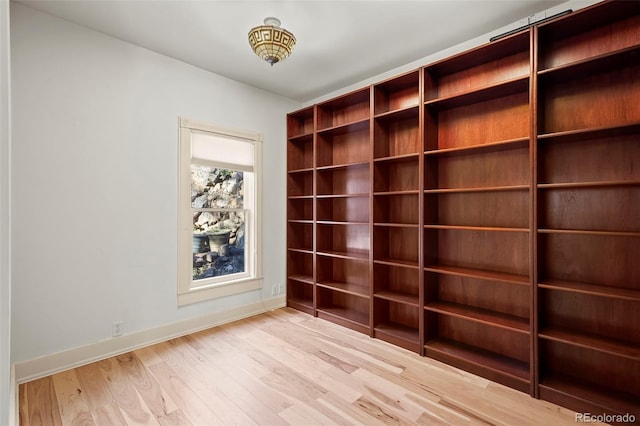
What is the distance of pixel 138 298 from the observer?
8.92 feet

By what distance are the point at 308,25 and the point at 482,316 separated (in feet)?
9.01

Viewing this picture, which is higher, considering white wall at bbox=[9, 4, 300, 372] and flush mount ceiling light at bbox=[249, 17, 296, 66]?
flush mount ceiling light at bbox=[249, 17, 296, 66]

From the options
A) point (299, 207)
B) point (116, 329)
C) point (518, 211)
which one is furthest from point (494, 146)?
point (116, 329)

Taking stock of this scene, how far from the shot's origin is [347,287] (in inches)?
132

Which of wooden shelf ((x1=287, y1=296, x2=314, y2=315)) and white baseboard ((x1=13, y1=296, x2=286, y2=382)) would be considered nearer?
white baseboard ((x1=13, y1=296, x2=286, y2=382))

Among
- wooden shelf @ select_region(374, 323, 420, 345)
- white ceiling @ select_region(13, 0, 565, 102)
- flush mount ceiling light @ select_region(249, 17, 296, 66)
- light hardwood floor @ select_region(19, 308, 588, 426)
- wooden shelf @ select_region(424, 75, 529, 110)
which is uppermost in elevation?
white ceiling @ select_region(13, 0, 565, 102)

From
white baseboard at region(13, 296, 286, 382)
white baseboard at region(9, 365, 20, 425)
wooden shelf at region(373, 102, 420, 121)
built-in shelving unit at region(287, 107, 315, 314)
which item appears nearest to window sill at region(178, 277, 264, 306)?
white baseboard at region(13, 296, 286, 382)

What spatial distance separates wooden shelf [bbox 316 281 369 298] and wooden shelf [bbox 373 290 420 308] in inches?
6.9

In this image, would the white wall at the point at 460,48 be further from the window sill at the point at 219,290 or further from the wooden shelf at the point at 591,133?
the window sill at the point at 219,290

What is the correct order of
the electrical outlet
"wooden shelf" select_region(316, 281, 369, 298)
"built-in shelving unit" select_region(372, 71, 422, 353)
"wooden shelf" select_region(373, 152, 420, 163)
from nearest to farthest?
the electrical outlet → "wooden shelf" select_region(373, 152, 420, 163) → "built-in shelving unit" select_region(372, 71, 422, 353) → "wooden shelf" select_region(316, 281, 369, 298)

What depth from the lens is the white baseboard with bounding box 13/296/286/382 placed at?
2.21m

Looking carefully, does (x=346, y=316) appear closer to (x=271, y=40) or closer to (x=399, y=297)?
(x=399, y=297)

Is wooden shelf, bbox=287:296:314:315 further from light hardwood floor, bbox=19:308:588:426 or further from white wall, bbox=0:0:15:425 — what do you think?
white wall, bbox=0:0:15:425

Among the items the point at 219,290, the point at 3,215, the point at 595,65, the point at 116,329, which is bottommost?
the point at 116,329
